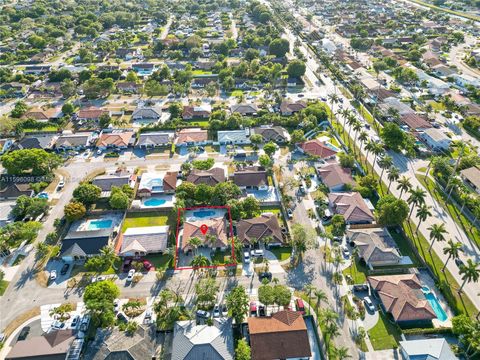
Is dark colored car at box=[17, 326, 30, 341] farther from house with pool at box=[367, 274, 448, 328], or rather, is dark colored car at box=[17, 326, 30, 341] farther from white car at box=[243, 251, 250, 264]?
house with pool at box=[367, 274, 448, 328]

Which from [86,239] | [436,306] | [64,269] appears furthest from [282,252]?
[64,269]

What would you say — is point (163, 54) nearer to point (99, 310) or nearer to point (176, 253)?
point (176, 253)

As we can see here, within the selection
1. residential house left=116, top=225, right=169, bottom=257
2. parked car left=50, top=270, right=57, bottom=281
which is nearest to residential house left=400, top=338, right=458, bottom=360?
residential house left=116, top=225, right=169, bottom=257

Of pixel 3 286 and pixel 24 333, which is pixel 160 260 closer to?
pixel 24 333

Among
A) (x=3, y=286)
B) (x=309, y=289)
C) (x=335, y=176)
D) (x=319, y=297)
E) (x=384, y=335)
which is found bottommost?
(x=3, y=286)

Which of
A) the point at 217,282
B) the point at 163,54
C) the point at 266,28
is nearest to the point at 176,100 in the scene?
the point at 163,54

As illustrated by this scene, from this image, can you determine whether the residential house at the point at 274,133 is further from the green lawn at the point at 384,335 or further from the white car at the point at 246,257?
the green lawn at the point at 384,335
